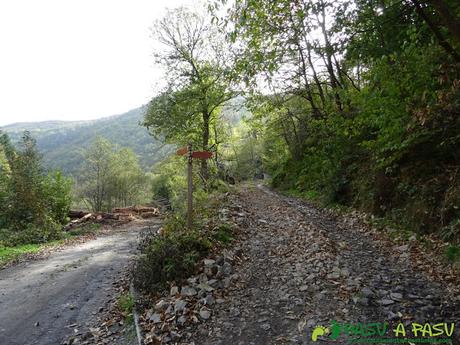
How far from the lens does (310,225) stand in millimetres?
9258

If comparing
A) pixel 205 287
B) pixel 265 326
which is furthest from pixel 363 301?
pixel 205 287

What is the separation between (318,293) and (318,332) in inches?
39.1

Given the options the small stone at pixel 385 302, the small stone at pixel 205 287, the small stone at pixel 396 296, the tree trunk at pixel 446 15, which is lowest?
the small stone at pixel 205 287

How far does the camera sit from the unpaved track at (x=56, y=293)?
610 centimetres

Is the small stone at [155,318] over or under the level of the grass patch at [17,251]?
over

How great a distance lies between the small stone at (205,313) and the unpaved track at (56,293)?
8.67ft

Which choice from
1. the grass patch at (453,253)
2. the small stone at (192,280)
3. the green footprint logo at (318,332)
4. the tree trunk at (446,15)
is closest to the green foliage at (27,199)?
the small stone at (192,280)

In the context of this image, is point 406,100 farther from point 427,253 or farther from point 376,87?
point 427,253

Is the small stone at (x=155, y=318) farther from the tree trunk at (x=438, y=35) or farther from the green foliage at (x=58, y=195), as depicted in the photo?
the green foliage at (x=58, y=195)

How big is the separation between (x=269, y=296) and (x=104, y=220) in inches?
801

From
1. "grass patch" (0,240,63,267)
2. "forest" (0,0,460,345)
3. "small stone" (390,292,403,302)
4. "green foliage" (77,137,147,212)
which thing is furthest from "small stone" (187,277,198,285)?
"green foliage" (77,137,147,212)

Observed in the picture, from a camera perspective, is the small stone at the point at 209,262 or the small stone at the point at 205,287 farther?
the small stone at the point at 209,262

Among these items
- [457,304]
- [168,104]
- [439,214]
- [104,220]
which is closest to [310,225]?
[439,214]

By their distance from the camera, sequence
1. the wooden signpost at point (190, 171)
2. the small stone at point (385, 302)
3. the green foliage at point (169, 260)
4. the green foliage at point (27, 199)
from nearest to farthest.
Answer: the small stone at point (385, 302) → the green foliage at point (169, 260) → the wooden signpost at point (190, 171) → the green foliage at point (27, 199)
